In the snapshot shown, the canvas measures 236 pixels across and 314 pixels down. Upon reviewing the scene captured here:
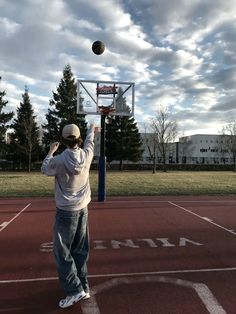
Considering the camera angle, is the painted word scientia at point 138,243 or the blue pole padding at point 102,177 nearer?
the painted word scientia at point 138,243

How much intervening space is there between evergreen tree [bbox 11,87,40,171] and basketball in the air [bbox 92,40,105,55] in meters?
42.0

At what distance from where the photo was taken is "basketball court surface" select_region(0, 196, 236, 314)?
5.18 metres

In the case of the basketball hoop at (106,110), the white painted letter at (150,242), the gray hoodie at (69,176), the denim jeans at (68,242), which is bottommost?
the white painted letter at (150,242)

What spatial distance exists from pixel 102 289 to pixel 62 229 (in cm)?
119

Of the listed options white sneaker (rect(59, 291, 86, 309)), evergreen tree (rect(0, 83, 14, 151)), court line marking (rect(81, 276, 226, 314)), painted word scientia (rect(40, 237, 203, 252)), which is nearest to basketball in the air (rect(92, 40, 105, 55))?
painted word scientia (rect(40, 237, 203, 252))

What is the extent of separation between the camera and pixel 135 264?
707 centimetres

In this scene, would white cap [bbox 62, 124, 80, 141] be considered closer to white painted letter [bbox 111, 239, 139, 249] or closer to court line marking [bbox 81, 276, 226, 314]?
court line marking [bbox 81, 276, 226, 314]

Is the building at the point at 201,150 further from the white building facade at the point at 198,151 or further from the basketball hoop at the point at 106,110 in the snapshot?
the basketball hoop at the point at 106,110

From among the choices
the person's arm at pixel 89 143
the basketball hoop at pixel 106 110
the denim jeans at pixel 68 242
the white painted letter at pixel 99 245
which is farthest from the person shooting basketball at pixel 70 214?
the basketball hoop at pixel 106 110

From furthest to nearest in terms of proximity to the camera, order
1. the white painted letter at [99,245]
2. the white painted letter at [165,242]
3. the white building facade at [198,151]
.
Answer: the white building facade at [198,151]
the white painted letter at [165,242]
the white painted letter at [99,245]

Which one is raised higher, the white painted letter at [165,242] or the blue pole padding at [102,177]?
the blue pole padding at [102,177]

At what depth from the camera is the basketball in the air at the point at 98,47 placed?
53.1 ft

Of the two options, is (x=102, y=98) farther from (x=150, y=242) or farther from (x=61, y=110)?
(x=61, y=110)

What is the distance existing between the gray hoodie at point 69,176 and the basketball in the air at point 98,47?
38.1ft
